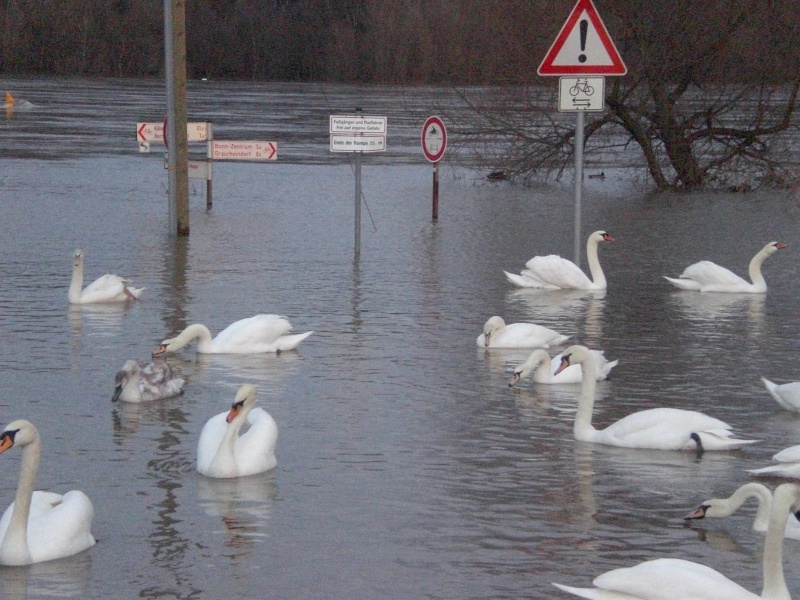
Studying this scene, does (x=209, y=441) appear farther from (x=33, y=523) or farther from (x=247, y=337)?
(x=247, y=337)

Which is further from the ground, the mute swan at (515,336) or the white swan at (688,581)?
the mute swan at (515,336)

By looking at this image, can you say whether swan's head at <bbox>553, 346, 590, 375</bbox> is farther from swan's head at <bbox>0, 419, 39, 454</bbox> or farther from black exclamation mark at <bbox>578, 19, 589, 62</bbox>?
black exclamation mark at <bbox>578, 19, 589, 62</bbox>

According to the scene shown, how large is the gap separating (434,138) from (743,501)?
1355cm

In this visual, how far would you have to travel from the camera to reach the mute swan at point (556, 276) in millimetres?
13828

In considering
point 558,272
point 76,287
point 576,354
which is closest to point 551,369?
point 576,354

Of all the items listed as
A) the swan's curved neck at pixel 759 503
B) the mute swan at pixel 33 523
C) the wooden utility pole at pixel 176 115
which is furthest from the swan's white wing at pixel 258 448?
the wooden utility pole at pixel 176 115

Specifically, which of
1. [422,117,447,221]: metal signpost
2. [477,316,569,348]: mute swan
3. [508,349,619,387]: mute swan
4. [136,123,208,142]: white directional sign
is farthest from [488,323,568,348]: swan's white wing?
[136,123,208,142]: white directional sign

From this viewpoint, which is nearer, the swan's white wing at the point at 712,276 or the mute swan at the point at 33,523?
the mute swan at the point at 33,523

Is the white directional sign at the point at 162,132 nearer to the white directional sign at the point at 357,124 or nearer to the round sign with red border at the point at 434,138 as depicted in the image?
the round sign with red border at the point at 434,138

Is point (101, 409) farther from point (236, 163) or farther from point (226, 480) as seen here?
point (236, 163)

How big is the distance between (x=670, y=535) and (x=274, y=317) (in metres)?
4.56

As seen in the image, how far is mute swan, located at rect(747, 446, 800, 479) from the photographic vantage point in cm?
719

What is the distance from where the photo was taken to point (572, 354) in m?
8.55

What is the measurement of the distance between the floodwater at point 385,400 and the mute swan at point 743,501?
0.26 ft
